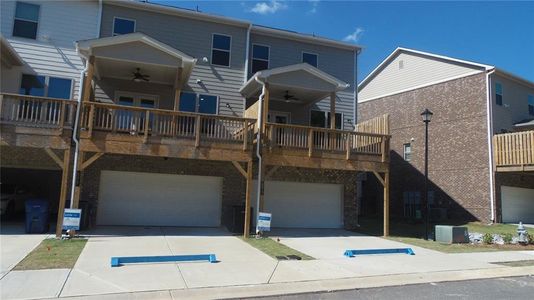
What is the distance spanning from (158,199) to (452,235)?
1047 cm

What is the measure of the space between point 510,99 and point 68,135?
71.5ft

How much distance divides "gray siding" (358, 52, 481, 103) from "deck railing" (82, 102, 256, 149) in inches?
546

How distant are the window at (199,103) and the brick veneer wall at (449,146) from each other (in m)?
12.9

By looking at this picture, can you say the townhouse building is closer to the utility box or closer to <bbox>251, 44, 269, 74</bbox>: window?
<bbox>251, 44, 269, 74</bbox>: window

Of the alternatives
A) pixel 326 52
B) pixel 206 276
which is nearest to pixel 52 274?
→ pixel 206 276

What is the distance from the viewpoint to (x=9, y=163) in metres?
15.0

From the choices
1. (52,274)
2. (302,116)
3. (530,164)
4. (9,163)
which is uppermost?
(302,116)

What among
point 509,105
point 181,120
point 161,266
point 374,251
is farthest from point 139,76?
point 509,105

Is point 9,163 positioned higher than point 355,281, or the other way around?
point 9,163

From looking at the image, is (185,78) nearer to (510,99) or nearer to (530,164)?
(530,164)

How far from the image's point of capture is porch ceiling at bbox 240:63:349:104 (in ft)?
50.6

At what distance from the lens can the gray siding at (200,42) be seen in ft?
56.3

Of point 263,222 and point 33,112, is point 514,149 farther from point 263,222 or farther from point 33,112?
point 33,112

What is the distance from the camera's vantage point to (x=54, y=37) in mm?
16172
